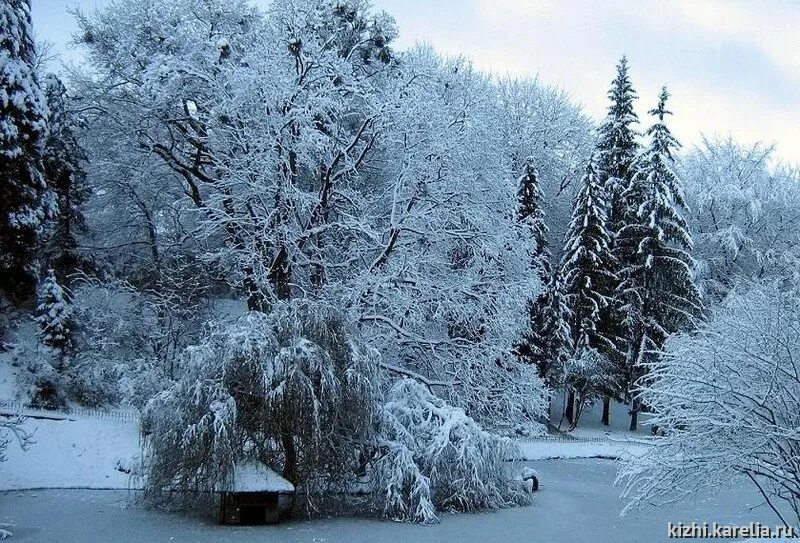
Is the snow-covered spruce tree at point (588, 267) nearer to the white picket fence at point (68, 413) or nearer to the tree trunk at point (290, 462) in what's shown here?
the white picket fence at point (68, 413)

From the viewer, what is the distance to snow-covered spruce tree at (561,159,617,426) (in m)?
30.1

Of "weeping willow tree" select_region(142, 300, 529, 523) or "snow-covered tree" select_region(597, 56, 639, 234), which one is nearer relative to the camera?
"weeping willow tree" select_region(142, 300, 529, 523)

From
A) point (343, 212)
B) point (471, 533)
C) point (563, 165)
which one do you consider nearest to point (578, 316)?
point (563, 165)

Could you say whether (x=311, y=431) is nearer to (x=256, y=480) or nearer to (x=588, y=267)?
(x=256, y=480)

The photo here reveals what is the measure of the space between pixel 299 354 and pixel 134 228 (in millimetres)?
16032

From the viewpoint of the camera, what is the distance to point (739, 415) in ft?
29.7

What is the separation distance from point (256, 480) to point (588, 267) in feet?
70.6

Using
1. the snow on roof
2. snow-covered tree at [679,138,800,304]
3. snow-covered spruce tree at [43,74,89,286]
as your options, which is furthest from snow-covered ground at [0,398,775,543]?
snow-covered tree at [679,138,800,304]

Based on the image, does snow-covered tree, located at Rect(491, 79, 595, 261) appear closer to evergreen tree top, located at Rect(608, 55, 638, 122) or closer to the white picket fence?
evergreen tree top, located at Rect(608, 55, 638, 122)

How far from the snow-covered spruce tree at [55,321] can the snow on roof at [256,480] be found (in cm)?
1120

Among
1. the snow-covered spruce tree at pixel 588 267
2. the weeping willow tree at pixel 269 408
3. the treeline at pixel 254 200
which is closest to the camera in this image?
the weeping willow tree at pixel 269 408

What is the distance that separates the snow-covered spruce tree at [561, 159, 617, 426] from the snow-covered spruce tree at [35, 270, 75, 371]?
18.5m

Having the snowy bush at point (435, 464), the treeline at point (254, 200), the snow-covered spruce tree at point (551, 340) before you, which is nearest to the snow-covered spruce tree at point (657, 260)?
the snow-covered spruce tree at point (551, 340)

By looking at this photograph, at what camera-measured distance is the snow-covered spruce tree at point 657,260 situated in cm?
3078
